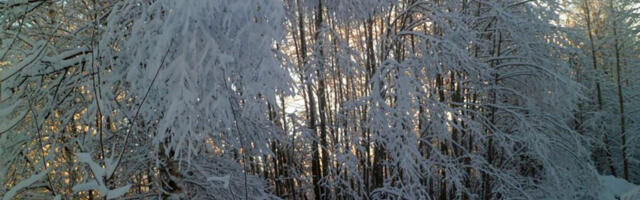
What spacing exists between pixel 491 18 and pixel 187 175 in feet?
17.7

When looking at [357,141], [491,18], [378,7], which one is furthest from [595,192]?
[378,7]

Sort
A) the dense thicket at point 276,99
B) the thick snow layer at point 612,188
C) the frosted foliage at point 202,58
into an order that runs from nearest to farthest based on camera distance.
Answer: the frosted foliage at point 202,58 < the dense thicket at point 276,99 < the thick snow layer at point 612,188

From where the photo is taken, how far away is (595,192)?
7.54 metres

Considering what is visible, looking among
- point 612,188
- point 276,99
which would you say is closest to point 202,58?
point 276,99

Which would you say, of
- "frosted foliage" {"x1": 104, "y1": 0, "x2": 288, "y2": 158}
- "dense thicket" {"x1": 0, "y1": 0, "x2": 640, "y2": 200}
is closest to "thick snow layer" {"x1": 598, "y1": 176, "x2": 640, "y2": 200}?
"dense thicket" {"x1": 0, "y1": 0, "x2": 640, "y2": 200}

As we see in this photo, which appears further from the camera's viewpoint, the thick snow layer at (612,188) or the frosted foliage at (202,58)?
the thick snow layer at (612,188)

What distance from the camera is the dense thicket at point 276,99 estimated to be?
105 inches

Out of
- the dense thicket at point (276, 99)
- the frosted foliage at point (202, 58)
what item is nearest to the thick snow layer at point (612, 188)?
the dense thicket at point (276, 99)

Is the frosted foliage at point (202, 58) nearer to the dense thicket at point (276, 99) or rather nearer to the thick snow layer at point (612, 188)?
the dense thicket at point (276, 99)

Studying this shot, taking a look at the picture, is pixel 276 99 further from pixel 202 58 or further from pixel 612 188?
pixel 612 188

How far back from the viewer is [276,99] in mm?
3488

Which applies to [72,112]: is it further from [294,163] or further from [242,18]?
[294,163]

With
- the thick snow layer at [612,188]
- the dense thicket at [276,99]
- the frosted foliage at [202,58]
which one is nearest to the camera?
the frosted foliage at [202,58]

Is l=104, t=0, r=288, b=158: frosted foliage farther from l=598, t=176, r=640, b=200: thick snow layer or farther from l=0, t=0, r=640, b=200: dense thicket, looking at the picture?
l=598, t=176, r=640, b=200: thick snow layer
